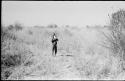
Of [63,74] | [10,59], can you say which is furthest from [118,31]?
[10,59]

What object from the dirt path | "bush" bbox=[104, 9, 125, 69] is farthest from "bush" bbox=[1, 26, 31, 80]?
"bush" bbox=[104, 9, 125, 69]

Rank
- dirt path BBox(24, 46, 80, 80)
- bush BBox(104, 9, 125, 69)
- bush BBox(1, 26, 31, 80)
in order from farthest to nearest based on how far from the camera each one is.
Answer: bush BBox(104, 9, 125, 69) < bush BBox(1, 26, 31, 80) < dirt path BBox(24, 46, 80, 80)

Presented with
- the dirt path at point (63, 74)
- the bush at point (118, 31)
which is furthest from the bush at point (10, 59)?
the bush at point (118, 31)

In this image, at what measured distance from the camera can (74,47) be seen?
1342cm

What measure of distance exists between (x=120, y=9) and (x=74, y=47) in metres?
5.63

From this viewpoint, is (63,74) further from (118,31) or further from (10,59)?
(118,31)

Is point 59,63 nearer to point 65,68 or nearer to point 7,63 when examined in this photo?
point 65,68

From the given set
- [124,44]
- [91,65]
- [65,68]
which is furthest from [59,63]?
[124,44]

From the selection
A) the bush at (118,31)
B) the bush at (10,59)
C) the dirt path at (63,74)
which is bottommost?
the dirt path at (63,74)

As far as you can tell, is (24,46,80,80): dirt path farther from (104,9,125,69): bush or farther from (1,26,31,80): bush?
(104,9,125,69): bush

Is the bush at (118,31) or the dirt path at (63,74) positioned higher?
the bush at (118,31)

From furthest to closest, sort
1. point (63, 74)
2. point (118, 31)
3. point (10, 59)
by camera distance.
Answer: point (10, 59), point (118, 31), point (63, 74)

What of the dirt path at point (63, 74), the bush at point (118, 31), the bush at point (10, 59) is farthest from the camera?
the bush at point (118, 31)

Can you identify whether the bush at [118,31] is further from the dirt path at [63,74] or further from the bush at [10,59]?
the bush at [10,59]
